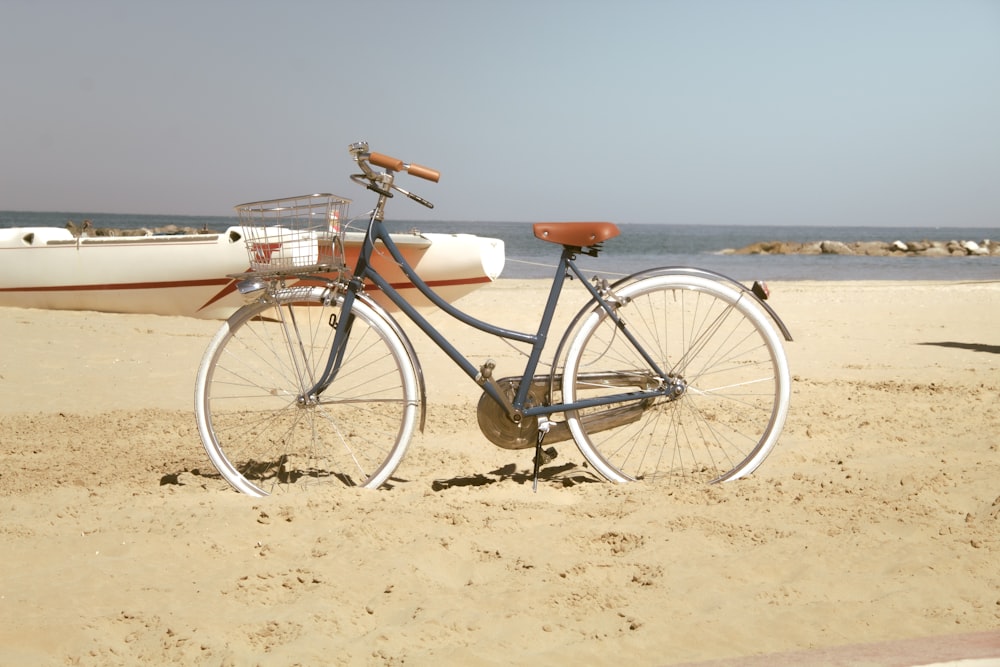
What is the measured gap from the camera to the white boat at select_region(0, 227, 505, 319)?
32.0 ft

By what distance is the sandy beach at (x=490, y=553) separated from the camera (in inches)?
91.0

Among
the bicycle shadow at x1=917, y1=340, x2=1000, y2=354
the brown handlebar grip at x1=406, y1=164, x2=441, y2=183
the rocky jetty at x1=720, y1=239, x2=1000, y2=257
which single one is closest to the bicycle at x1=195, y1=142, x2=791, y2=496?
the brown handlebar grip at x1=406, y1=164, x2=441, y2=183

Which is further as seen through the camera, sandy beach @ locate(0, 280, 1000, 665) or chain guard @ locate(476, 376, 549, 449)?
chain guard @ locate(476, 376, 549, 449)

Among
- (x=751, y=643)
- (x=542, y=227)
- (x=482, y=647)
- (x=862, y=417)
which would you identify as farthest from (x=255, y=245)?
(x=862, y=417)

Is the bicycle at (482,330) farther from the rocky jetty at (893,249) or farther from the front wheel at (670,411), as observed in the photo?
the rocky jetty at (893,249)

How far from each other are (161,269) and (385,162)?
7.27 metres

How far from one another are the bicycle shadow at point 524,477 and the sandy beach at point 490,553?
2 centimetres

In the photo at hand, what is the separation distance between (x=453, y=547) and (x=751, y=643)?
3.33ft

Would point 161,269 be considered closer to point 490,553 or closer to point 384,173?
point 384,173

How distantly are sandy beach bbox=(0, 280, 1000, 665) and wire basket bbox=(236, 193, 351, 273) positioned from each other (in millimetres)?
881

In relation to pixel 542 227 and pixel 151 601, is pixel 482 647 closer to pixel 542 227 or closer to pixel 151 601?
pixel 151 601

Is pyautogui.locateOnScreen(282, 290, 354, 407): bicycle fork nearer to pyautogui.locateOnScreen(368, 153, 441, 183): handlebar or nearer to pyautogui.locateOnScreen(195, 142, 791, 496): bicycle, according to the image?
pyautogui.locateOnScreen(195, 142, 791, 496): bicycle

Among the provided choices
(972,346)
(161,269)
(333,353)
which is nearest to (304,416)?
(333,353)

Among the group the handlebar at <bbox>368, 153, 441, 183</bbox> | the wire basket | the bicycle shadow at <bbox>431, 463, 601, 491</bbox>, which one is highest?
the handlebar at <bbox>368, 153, 441, 183</bbox>
